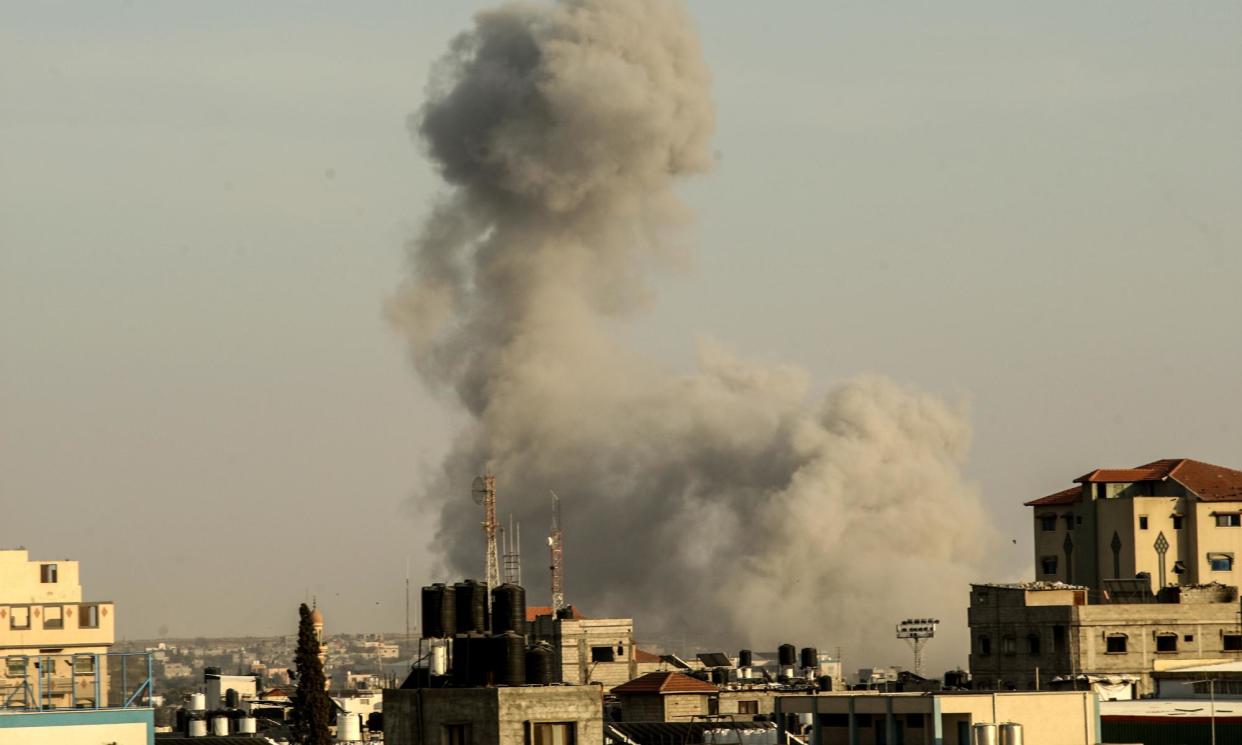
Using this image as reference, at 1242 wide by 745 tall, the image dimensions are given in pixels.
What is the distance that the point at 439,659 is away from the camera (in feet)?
135

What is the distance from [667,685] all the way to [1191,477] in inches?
2015

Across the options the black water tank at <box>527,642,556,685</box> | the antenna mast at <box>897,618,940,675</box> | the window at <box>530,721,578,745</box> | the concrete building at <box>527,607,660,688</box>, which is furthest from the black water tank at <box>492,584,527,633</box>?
the concrete building at <box>527,607,660,688</box>

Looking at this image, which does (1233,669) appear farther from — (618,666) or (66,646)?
(618,666)

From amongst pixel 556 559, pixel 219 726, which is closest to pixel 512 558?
pixel 556 559

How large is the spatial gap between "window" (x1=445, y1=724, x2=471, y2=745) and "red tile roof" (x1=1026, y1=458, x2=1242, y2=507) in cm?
9814

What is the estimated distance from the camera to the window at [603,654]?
414 feet

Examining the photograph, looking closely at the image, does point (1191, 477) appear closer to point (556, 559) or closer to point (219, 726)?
point (556, 559)

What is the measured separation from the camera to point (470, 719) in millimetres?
37469

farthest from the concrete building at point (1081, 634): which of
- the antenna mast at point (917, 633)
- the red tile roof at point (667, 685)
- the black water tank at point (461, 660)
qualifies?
the black water tank at point (461, 660)

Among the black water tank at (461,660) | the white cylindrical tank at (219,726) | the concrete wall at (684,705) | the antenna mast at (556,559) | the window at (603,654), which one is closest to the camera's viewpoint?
the black water tank at (461,660)

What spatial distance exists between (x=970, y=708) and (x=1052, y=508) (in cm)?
8553

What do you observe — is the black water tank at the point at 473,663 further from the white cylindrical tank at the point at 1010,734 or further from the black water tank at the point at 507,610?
the white cylindrical tank at the point at 1010,734

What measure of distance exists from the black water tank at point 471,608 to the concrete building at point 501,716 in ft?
7.76

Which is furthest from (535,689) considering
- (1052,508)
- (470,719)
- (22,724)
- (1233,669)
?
(1052,508)
